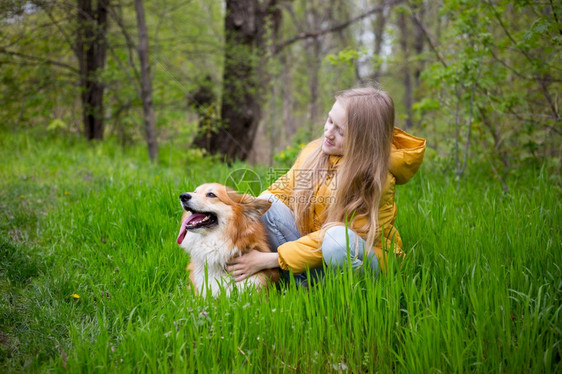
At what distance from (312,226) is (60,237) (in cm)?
212

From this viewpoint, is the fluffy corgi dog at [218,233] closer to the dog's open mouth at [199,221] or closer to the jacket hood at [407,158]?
the dog's open mouth at [199,221]

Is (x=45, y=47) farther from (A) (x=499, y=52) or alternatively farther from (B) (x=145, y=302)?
(A) (x=499, y=52)

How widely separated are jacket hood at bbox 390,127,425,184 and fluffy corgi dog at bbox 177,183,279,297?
87 cm

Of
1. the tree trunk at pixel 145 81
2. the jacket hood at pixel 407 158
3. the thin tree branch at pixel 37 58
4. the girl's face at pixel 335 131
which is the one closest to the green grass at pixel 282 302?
the jacket hood at pixel 407 158

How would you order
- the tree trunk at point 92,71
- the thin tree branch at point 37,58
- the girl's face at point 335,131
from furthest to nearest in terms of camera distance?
the tree trunk at point 92,71 → the thin tree branch at point 37,58 → the girl's face at point 335,131

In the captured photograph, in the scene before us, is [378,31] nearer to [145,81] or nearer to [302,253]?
[145,81]

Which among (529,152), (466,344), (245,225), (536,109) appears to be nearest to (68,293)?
(245,225)

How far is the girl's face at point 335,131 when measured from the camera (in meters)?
2.72

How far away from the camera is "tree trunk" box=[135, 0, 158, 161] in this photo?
241 inches

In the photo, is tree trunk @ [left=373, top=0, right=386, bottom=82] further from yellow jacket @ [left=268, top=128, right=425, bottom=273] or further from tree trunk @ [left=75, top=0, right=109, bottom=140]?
yellow jacket @ [left=268, top=128, right=425, bottom=273]

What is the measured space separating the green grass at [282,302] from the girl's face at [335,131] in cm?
84

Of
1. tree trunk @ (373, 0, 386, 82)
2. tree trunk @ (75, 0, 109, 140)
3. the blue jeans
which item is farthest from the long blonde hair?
tree trunk @ (373, 0, 386, 82)

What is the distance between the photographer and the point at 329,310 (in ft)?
7.06

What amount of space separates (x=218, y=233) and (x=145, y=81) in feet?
15.3
